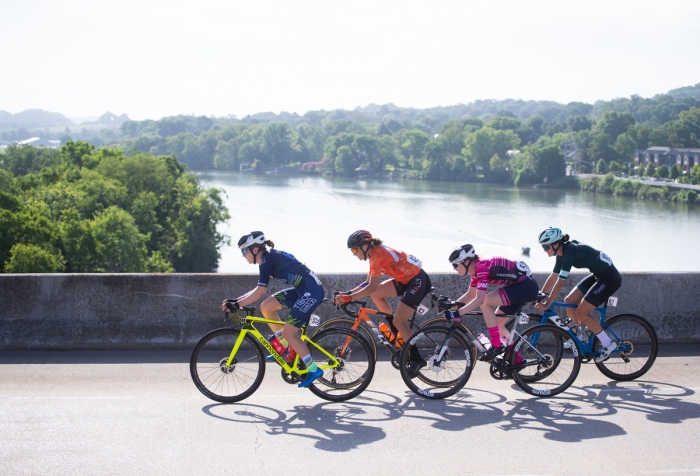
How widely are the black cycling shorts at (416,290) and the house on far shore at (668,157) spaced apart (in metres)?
150

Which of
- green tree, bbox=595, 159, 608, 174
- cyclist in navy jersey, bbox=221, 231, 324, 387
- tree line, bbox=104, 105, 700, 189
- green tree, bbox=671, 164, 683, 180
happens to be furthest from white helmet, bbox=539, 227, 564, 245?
green tree, bbox=595, 159, 608, 174

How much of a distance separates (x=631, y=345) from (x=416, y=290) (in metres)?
2.48

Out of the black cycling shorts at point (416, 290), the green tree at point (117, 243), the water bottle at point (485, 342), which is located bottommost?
the green tree at point (117, 243)

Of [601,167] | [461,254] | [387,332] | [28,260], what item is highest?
[601,167]

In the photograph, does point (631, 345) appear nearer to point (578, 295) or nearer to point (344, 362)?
point (578, 295)

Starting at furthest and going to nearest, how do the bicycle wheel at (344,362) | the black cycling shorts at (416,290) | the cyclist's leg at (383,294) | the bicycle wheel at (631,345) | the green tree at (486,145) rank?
the green tree at (486,145)
the bicycle wheel at (631,345)
the cyclist's leg at (383,294)
the black cycling shorts at (416,290)
the bicycle wheel at (344,362)

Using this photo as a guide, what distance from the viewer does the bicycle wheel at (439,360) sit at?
25.8 ft

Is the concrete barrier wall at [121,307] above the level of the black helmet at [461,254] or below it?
below

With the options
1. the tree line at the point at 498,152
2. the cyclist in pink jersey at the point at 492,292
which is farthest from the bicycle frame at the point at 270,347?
the tree line at the point at 498,152

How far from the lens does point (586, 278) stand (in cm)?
825

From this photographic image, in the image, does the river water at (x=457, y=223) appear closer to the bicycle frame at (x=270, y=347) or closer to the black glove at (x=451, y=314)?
the black glove at (x=451, y=314)

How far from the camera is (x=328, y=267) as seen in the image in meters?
58.1

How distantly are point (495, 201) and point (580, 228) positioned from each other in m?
31.8

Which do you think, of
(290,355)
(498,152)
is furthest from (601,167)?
(290,355)
